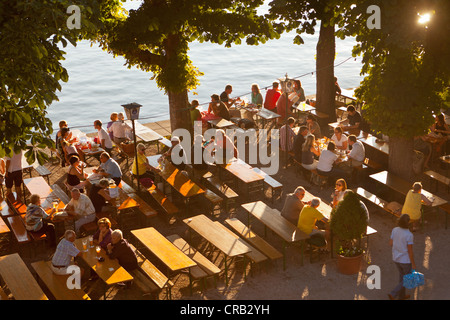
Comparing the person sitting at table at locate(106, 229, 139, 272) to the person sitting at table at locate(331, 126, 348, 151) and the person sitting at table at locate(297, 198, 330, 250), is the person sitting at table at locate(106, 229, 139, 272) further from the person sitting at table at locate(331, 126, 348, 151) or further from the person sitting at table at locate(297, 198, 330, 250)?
the person sitting at table at locate(331, 126, 348, 151)

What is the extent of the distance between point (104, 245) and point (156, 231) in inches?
52.1

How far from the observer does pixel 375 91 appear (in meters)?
15.4

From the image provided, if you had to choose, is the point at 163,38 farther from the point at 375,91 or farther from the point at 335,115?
the point at 335,115

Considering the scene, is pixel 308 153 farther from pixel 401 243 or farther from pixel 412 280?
pixel 412 280

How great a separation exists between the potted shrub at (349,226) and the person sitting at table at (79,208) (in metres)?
4.90

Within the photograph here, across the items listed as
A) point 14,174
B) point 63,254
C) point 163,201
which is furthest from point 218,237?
point 14,174

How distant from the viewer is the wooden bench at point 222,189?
608 inches

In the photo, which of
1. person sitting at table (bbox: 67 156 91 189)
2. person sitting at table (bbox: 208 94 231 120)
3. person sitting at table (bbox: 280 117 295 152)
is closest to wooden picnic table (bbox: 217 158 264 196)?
person sitting at table (bbox: 280 117 295 152)

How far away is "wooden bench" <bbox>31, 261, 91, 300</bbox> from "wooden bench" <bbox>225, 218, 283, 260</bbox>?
136 inches

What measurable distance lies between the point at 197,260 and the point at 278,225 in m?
1.84

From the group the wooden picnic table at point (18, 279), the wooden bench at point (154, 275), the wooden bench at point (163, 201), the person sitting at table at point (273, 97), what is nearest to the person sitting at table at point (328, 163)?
the wooden bench at point (163, 201)

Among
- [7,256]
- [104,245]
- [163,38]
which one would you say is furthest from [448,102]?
[7,256]

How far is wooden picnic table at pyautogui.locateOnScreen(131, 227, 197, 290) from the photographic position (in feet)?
39.3

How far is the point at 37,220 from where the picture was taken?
13461 mm
